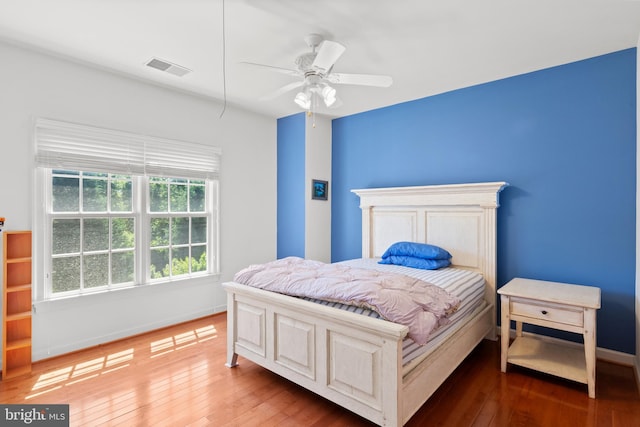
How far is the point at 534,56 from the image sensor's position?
2.75 metres

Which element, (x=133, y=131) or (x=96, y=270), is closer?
(x=96, y=270)

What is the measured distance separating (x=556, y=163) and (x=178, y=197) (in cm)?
381

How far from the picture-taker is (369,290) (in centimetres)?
193

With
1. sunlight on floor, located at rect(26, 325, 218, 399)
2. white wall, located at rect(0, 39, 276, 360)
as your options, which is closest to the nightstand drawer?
sunlight on floor, located at rect(26, 325, 218, 399)

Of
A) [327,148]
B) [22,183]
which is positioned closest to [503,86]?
[327,148]

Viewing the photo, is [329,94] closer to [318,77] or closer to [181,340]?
[318,77]

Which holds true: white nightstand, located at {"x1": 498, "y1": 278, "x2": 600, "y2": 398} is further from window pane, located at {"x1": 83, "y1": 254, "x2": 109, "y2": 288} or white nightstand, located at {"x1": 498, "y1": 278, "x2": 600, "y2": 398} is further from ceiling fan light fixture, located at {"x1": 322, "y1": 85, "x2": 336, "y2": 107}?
window pane, located at {"x1": 83, "y1": 254, "x2": 109, "y2": 288}

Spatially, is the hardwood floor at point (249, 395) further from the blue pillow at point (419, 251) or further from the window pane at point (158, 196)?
the window pane at point (158, 196)

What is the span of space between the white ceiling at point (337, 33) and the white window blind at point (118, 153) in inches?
24.4

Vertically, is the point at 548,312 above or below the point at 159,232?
below

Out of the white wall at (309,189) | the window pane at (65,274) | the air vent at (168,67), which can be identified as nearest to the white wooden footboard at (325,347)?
the window pane at (65,274)

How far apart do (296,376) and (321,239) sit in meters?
2.46

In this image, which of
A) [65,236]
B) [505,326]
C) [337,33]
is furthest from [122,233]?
[505,326]

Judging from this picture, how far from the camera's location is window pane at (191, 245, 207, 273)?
12.5ft
